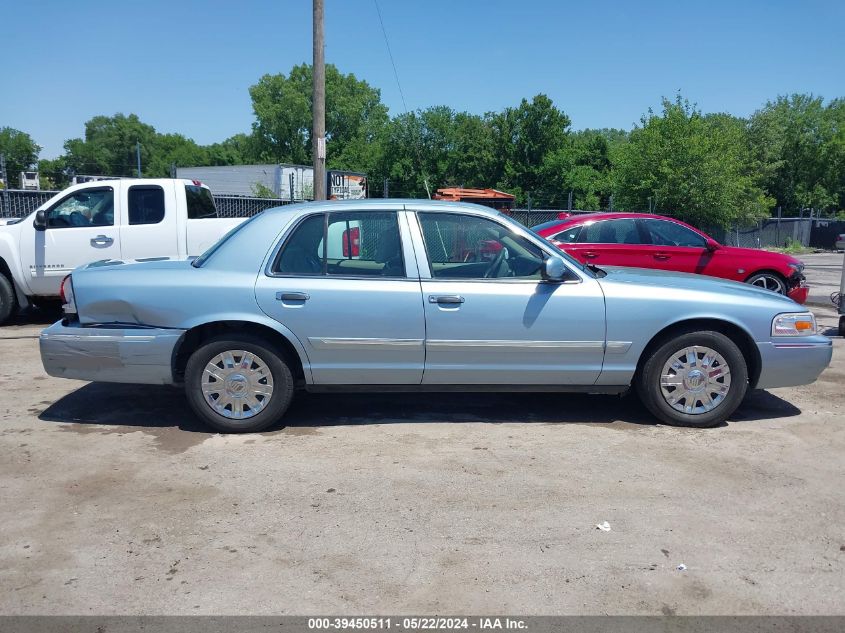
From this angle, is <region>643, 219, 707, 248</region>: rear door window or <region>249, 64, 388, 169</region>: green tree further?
<region>249, 64, 388, 169</region>: green tree

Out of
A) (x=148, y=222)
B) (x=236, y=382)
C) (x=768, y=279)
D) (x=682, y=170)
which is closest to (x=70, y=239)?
(x=148, y=222)

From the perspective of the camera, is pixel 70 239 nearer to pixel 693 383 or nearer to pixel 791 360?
pixel 693 383

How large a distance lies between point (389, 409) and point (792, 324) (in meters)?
3.16

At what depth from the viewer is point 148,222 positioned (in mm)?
9805

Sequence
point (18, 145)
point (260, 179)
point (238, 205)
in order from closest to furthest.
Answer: point (238, 205) < point (260, 179) < point (18, 145)

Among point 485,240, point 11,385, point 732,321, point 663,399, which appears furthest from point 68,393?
point 732,321

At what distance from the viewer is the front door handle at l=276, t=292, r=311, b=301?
5.13 metres

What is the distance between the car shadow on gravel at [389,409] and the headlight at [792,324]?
795mm

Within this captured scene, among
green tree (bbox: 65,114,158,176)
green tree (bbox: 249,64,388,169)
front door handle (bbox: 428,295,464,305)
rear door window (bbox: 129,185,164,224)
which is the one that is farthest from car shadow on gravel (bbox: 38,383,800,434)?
green tree (bbox: 65,114,158,176)

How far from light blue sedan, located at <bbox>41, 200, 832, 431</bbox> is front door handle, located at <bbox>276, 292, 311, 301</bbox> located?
1 centimetres

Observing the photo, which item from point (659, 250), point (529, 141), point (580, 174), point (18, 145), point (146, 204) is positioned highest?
point (18, 145)

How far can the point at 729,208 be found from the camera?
26547 millimetres

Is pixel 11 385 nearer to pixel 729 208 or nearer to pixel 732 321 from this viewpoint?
pixel 732 321

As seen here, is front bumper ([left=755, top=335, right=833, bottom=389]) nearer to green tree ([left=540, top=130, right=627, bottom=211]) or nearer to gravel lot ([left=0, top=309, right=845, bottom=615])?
gravel lot ([left=0, top=309, right=845, bottom=615])
